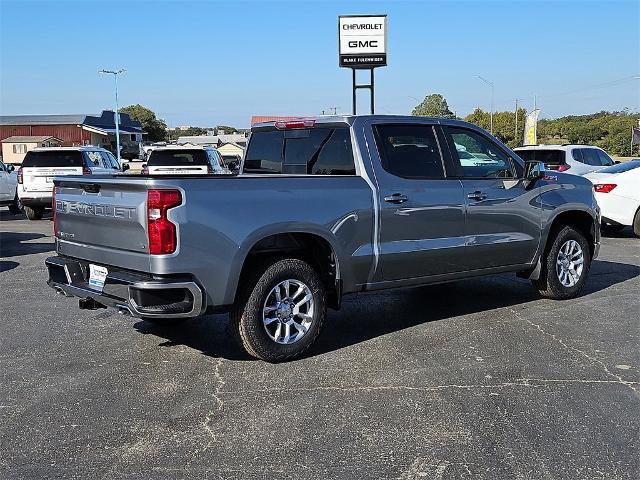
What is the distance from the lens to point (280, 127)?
22.0 ft

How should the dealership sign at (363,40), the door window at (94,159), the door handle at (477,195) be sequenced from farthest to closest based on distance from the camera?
the dealership sign at (363,40)
the door window at (94,159)
the door handle at (477,195)

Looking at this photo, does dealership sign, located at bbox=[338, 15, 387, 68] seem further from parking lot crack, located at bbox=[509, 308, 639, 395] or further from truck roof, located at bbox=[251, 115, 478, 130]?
parking lot crack, located at bbox=[509, 308, 639, 395]

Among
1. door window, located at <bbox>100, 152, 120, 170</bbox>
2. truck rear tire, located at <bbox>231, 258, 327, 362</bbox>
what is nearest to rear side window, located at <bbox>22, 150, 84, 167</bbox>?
door window, located at <bbox>100, 152, 120, 170</bbox>

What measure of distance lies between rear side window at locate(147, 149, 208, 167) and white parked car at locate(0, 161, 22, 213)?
4125 mm

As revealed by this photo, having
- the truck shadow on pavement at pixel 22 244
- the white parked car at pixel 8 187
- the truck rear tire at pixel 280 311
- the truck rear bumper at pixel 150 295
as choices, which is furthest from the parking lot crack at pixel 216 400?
the white parked car at pixel 8 187

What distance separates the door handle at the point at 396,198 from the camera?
5.95 meters

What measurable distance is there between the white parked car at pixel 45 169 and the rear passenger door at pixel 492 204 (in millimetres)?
11513

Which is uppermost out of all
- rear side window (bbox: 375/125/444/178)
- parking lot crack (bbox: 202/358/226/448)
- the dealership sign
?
the dealership sign

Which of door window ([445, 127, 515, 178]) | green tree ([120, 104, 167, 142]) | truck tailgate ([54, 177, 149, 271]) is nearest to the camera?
truck tailgate ([54, 177, 149, 271])

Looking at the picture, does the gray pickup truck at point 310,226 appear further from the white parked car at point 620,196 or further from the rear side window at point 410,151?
the white parked car at point 620,196

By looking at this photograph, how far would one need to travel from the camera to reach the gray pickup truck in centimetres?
487

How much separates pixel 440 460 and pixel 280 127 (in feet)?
12.6

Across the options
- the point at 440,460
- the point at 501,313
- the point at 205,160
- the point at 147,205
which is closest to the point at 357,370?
the point at 440,460

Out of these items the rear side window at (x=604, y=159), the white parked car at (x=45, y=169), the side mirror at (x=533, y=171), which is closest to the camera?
the side mirror at (x=533, y=171)
